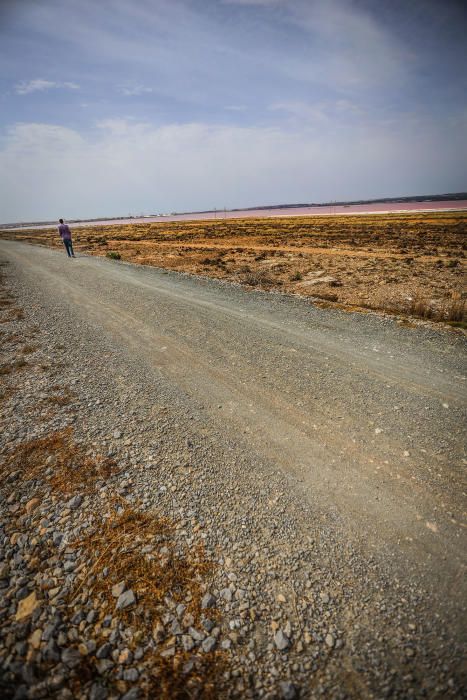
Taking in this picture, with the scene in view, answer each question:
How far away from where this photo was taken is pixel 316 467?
161 inches

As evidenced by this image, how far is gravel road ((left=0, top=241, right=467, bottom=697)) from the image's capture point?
249cm

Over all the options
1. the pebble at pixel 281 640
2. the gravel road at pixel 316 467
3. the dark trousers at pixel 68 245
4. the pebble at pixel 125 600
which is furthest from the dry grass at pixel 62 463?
the dark trousers at pixel 68 245

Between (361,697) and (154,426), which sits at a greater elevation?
(154,426)

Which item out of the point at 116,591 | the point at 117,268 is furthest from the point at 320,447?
the point at 117,268

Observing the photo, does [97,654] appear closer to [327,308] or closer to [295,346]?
[295,346]

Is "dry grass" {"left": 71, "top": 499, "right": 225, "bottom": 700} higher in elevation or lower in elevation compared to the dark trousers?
lower

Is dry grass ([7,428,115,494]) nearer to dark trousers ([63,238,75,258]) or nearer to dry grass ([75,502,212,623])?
dry grass ([75,502,212,623])

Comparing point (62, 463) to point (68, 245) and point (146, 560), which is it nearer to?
point (146, 560)

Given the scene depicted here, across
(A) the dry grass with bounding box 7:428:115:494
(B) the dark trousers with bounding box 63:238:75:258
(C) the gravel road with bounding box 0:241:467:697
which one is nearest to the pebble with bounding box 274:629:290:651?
(C) the gravel road with bounding box 0:241:467:697

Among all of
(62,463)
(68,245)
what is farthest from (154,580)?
(68,245)

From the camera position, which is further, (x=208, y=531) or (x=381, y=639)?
(x=208, y=531)

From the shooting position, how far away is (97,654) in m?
2.42

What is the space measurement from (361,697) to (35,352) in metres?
8.41

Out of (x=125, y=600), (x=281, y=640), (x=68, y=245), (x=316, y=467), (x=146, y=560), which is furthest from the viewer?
(x=68, y=245)
